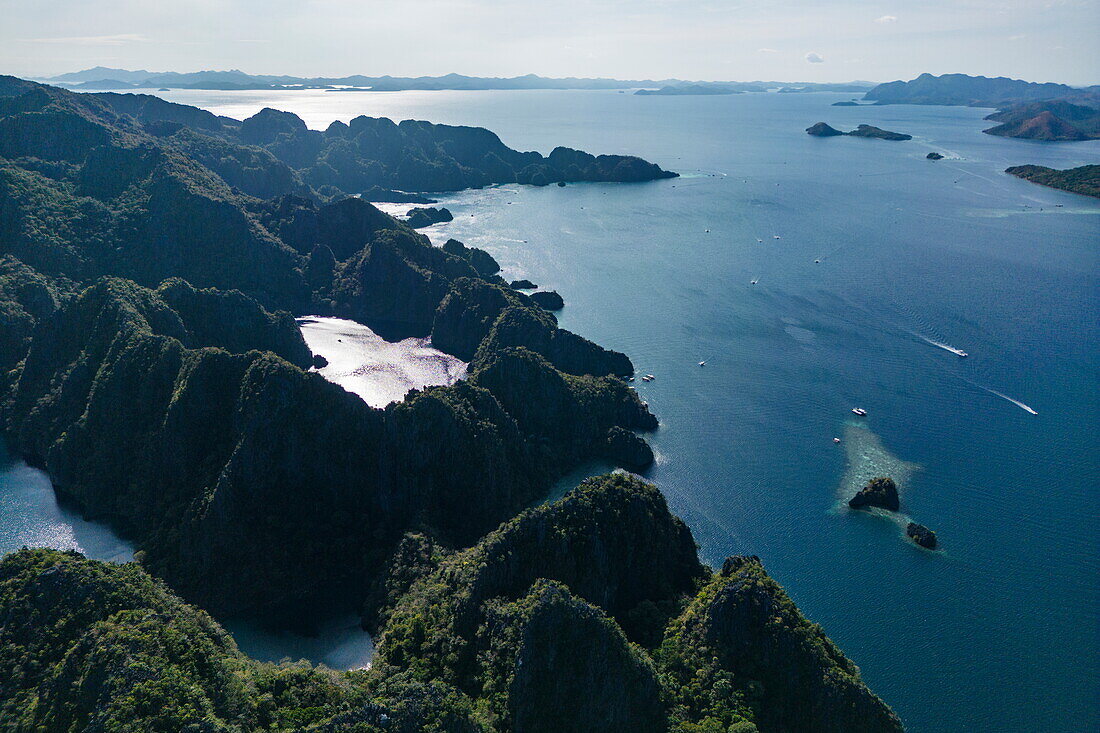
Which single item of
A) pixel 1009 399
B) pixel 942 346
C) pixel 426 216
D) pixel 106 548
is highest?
pixel 426 216

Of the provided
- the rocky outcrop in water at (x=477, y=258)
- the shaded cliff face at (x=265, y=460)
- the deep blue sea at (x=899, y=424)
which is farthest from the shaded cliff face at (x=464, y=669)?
the rocky outcrop in water at (x=477, y=258)

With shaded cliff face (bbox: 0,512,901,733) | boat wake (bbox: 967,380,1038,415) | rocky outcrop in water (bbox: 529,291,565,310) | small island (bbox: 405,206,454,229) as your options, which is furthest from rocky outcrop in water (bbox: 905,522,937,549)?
small island (bbox: 405,206,454,229)

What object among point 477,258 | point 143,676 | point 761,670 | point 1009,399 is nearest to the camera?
point 143,676

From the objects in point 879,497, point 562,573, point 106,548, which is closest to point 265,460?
point 106,548

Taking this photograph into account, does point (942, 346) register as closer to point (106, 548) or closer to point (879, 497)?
point (879, 497)

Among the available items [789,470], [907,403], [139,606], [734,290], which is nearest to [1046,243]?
[734,290]

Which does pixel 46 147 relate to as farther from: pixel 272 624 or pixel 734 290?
pixel 734 290

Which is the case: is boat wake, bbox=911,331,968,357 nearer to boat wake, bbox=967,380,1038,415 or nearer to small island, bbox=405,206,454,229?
boat wake, bbox=967,380,1038,415
